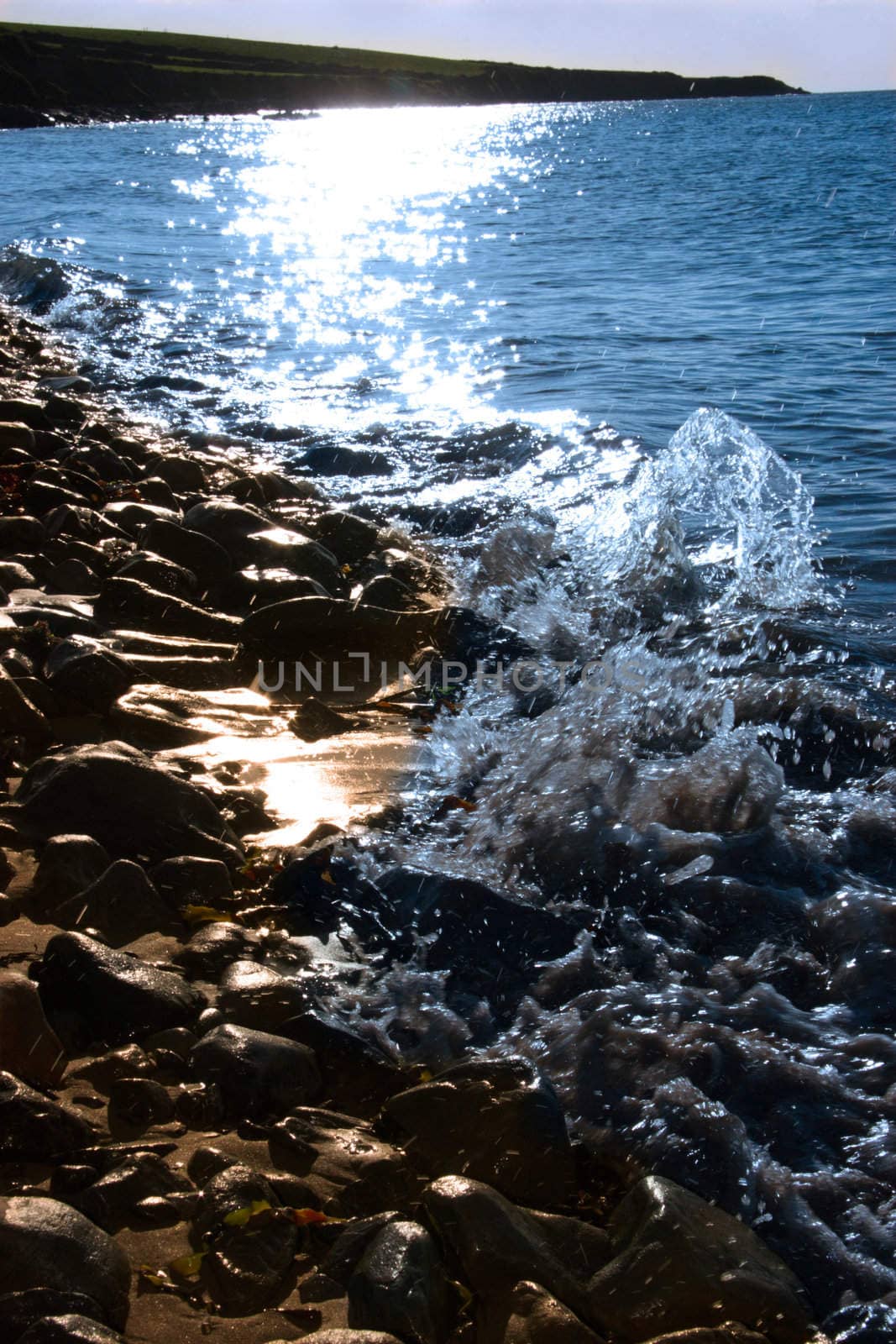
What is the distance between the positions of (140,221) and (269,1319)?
2912 centimetres

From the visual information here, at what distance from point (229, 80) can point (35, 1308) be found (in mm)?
117445

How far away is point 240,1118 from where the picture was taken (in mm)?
2600

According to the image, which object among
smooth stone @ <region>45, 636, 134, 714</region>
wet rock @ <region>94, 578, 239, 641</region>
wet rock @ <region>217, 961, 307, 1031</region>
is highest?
wet rock @ <region>94, 578, 239, 641</region>

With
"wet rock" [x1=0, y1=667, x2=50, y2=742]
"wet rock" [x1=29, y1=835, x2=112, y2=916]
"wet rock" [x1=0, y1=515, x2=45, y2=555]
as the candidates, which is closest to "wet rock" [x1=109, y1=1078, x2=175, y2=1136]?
"wet rock" [x1=29, y1=835, x2=112, y2=916]

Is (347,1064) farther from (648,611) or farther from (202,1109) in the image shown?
(648,611)

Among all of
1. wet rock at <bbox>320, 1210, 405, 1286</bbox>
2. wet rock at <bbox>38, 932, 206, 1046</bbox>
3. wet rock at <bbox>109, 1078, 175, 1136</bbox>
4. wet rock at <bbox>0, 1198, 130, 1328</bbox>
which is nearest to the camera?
wet rock at <bbox>0, 1198, 130, 1328</bbox>

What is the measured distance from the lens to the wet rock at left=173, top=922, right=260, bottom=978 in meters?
3.14

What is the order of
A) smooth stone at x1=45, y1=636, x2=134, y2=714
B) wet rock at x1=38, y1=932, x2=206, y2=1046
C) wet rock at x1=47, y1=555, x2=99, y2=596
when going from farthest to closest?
wet rock at x1=47, y1=555, x2=99, y2=596, smooth stone at x1=45, y1=636, x2=134, y2=714, wet rock at x1=38, y1=932, x2=206, y2=1046

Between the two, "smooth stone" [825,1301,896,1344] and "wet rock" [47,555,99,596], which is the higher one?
"wet rock" [47,555,99,596]

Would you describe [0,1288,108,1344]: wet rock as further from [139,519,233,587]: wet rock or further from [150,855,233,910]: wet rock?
[139,519,233,587]: wet rock

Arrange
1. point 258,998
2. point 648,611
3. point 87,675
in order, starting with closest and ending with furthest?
point 258,998 < point 87,675 < point 648,611

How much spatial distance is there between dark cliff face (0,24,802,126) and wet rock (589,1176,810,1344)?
8292 cm

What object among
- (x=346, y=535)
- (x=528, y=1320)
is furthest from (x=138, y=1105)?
(x=346, y=535)

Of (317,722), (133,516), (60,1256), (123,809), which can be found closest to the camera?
(60,1256)
